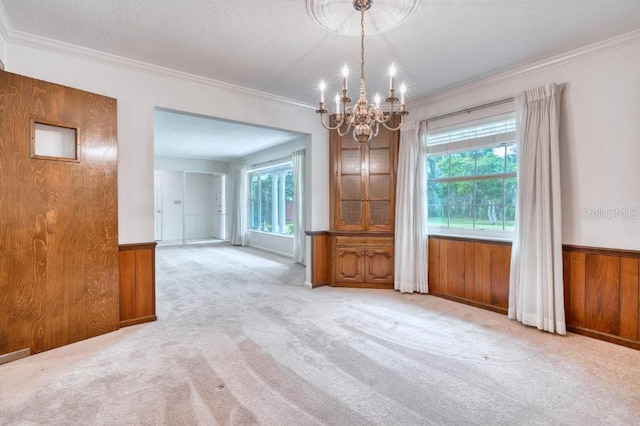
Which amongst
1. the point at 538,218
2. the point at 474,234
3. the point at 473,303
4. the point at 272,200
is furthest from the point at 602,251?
the point at 272,200

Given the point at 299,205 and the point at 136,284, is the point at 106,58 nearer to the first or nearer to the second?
the point at 136,284

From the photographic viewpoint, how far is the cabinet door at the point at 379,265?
4570mm

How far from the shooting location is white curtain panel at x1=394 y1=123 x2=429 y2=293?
4250 mm

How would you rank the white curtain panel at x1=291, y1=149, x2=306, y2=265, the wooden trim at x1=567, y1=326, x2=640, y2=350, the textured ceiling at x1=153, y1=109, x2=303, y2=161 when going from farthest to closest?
the white curtain panel at x1=291, y1=149, x2=306, y2=265 → the textured ceiling at x1=153, y1=109, x2=303, y2=161 → the wooden trim at x1=567, y1=326, x2=640, y2=350

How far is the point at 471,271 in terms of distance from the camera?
3.86m

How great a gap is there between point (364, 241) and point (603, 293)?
8.55 ft

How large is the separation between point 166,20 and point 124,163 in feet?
4.69

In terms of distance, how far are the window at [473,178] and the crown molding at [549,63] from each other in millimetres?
416

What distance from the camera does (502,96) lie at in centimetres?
355

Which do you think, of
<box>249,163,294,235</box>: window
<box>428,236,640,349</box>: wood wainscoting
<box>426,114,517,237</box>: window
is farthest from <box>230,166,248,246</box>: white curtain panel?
<box>428,236,640,349</box>: wood wainscoting

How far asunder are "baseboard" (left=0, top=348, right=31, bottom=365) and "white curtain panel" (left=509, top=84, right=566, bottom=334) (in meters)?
4.36

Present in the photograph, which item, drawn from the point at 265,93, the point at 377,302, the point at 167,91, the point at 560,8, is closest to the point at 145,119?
the point at 167,91

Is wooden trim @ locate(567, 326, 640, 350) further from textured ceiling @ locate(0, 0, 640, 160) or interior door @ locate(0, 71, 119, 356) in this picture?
interior door @ locate(0, 71, 119, 356)

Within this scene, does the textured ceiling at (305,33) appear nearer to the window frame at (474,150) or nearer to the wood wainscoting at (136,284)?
the window frame at (474,150)
